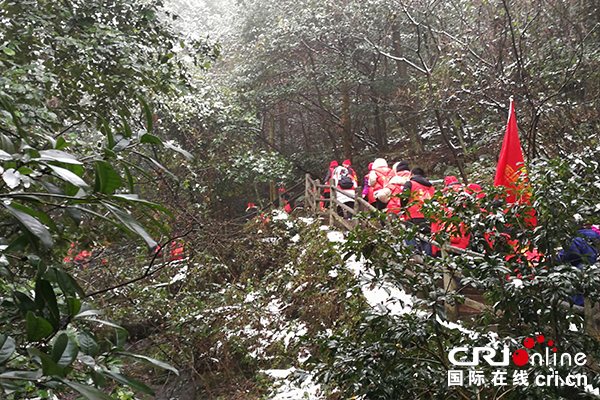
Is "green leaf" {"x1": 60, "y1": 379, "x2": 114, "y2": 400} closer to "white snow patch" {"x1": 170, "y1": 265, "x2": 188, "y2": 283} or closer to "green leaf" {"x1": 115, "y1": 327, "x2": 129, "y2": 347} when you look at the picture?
"green leaf" {"x1": 115, "y1": 327, "x2": 129, "y2": 347}

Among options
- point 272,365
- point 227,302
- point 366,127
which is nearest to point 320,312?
point 272,365

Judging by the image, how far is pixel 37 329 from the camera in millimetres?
725

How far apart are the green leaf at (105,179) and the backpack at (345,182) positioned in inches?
295

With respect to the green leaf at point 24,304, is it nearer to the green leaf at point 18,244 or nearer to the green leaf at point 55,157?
the green leaf at point 18,244

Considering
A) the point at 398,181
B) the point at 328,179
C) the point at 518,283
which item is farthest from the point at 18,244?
the point at 328,179

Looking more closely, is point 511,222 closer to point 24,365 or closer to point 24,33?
point 24,365

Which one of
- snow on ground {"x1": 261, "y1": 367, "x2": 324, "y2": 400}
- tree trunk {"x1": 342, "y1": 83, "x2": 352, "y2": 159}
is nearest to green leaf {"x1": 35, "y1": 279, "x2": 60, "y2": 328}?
snow on ground {"x1": 261, "y1": 367, "x2": 324, "y2": 400}

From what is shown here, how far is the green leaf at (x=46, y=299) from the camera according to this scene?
779mm

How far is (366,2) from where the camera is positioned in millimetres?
10477

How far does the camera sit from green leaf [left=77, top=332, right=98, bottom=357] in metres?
0.85

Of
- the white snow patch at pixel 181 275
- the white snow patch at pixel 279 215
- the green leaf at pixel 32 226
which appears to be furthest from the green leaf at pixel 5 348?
the white snow patch at pixel 279 215

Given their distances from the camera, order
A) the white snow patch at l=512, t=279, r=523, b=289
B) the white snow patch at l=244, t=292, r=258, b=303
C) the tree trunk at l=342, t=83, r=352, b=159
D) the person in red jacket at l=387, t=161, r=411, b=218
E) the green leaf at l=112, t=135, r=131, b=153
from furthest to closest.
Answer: the tree trunk at l=342, t=83, r=352, b=159 < the white snow patch at l=244, t=292, r=258, b=303 < the person in red jacket at l=387, t=161, r=411, b=218 < the white snow patch at l=512, t=279, r=523, b=289 < the green leaf at l=112, t=135, r=131, b=153

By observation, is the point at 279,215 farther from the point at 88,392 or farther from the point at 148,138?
the point at 88,392

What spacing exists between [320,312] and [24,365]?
11.6 ft
